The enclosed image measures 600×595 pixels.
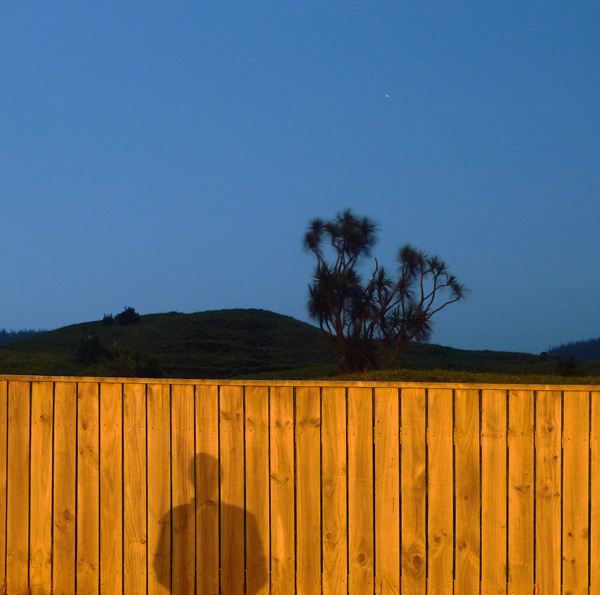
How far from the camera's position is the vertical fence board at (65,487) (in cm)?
427

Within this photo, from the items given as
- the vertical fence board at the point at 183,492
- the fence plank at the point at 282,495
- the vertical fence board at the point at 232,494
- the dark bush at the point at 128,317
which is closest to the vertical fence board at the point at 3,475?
the vertical fence board at the point at 183,492

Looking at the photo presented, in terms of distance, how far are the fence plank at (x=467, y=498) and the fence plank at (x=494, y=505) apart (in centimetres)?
4

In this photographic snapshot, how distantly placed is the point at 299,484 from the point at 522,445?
131 centimetres

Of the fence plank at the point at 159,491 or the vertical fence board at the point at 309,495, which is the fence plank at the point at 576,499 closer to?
the vertical fence board at the point at 309,495

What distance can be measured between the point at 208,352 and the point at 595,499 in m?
40.4

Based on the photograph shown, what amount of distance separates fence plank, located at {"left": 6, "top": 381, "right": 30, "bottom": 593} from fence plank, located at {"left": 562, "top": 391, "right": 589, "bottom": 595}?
339 cm

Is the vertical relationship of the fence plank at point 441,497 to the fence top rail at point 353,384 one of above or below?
below

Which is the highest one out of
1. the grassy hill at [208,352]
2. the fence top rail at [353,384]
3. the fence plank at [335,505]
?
the fence top rail at [353,384]

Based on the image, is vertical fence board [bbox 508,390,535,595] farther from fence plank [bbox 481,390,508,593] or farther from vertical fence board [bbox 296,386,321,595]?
vertical fence board [bbox 296,386,321,595]

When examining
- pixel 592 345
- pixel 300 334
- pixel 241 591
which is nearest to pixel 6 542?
pixel 241 591

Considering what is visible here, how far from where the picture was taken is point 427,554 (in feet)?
12.4

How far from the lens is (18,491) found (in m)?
4.39

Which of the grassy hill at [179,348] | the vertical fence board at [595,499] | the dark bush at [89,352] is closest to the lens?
the vertical fence board at [595,499]

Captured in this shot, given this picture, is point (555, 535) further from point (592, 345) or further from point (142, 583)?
point (592, 345)
